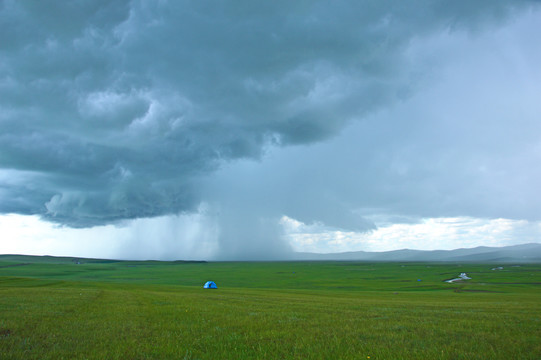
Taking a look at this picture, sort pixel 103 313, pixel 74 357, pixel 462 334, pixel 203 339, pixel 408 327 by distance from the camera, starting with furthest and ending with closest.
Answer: pixel 103 313, pixel 408 327, pixel 462 334, pixel 203 339, pixel 74 357

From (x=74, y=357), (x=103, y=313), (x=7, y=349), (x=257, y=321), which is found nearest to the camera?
(x=74, y=357)

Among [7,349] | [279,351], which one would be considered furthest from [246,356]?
[7,349]

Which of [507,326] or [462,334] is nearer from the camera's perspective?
[462,334]

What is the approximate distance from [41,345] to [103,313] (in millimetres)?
9193

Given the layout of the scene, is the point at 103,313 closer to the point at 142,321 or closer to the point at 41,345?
the point at 142,321

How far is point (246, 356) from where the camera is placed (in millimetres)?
9984

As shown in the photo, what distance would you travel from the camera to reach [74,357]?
32.7 ft

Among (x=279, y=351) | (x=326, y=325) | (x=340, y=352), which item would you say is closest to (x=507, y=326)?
(x=326, y=325)

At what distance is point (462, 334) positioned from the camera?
13.5 m

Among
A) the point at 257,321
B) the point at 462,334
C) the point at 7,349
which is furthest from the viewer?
the point at 257,321

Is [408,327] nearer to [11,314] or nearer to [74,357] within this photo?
[74,357]

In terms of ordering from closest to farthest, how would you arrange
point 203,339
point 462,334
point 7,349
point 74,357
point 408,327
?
point 74,357 < point 7,349 < point 203,339 < point 462,334 < point 408,327

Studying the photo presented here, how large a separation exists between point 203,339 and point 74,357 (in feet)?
14.6

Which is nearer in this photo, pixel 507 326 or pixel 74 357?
pixel 74 357
